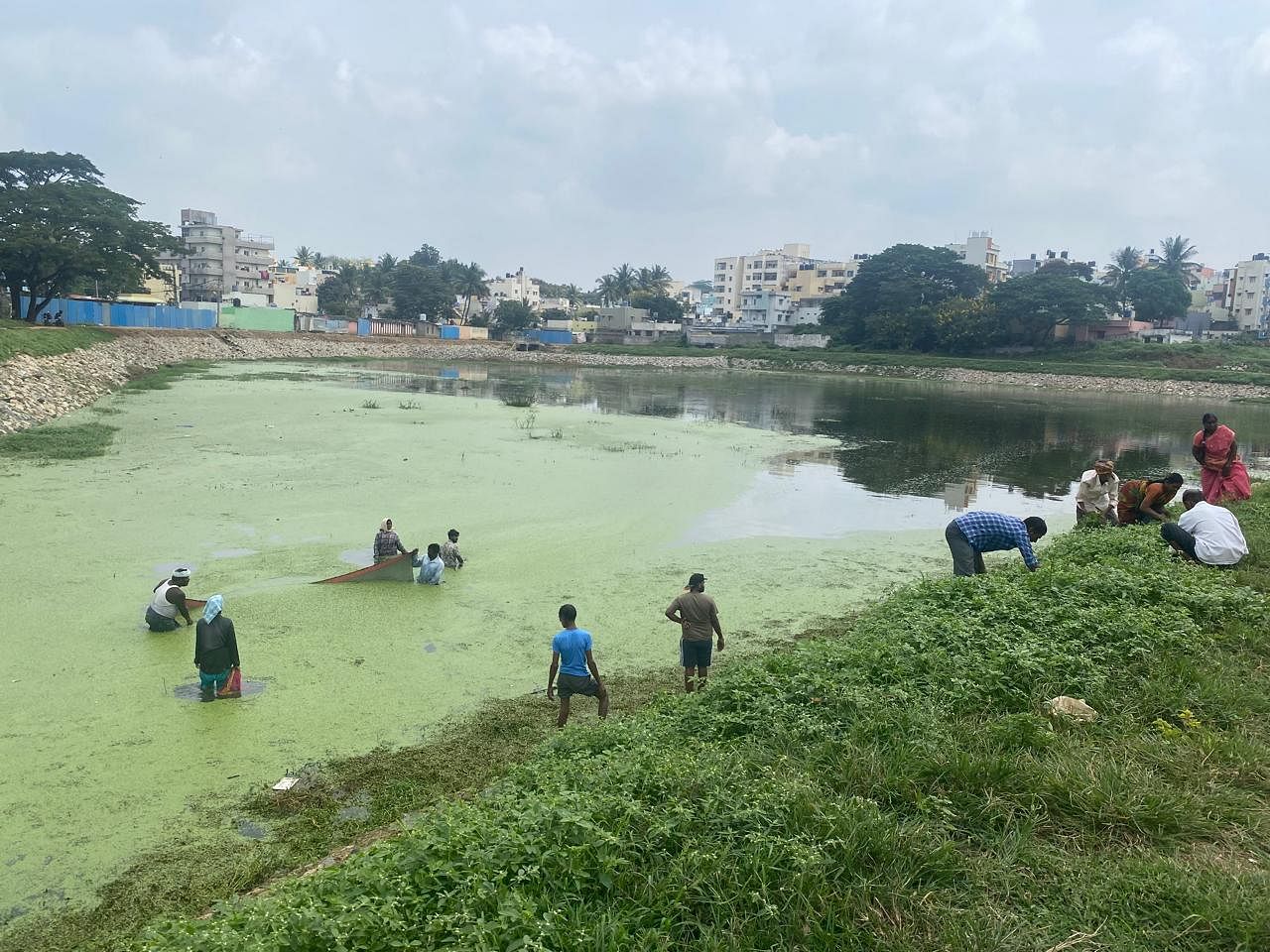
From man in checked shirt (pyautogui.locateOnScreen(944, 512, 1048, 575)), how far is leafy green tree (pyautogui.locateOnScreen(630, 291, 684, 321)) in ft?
298

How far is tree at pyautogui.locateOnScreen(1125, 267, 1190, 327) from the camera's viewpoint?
72312 millimetres

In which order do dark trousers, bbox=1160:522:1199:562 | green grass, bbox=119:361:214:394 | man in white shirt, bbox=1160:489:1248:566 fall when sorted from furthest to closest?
green grass, bbox=119:361:214:394, dark trousers, bbox=1160:522:1199:562, man in white shirt, bbox=1160:489:1248:566

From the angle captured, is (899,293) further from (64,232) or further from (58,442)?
(58,442)

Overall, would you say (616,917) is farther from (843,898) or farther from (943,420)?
(943,420)

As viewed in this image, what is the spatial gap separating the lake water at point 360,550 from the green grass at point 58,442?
1.95ft

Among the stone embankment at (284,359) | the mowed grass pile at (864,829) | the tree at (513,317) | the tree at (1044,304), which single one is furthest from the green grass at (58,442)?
the tree at (513,317)

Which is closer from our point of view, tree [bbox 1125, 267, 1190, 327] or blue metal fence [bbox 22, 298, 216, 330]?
blue metal fence [bbox 22, 298, 216, 330]

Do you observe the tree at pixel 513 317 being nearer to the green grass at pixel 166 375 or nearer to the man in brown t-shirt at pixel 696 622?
the green grass at pixel 166 375

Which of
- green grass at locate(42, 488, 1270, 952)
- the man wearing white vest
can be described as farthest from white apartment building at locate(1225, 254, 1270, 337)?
the man wearing white vest

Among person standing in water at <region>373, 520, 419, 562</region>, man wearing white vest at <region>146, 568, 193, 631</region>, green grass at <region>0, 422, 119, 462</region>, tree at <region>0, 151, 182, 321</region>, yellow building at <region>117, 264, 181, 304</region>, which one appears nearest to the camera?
man wearing white vest at <region>146, 568, 193, 631</region>

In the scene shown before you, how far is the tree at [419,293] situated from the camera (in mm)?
82938

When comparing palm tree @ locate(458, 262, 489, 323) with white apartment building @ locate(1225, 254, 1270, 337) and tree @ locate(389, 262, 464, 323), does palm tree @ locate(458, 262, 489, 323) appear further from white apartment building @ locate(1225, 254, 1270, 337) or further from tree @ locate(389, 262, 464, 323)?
white apartment building @ locate(1225, 254, 1270, 337)

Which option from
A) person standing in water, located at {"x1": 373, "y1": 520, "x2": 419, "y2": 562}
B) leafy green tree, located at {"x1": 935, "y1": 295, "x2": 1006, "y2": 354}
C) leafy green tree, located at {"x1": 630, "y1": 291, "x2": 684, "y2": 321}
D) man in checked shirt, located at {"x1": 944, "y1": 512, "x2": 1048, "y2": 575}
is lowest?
person standing in water, located at {"x1": 373, "y1": 520, "x2": 419, "y2": 562}

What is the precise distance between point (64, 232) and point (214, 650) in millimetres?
41833
